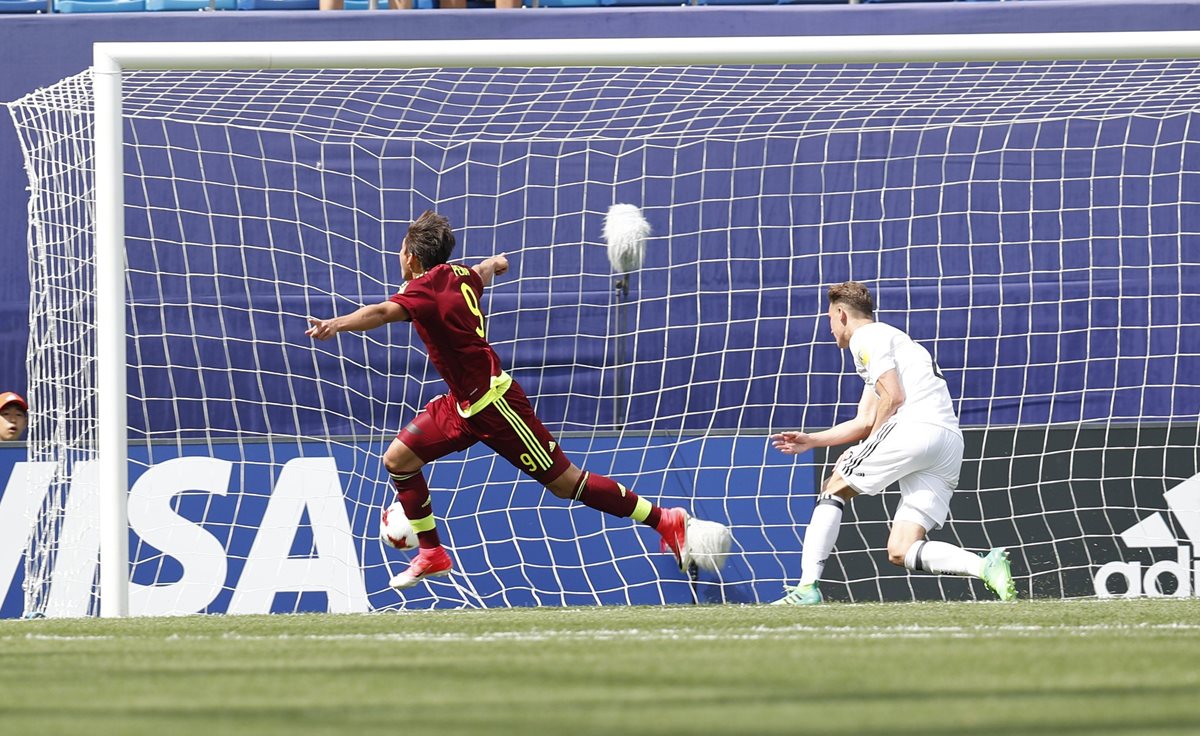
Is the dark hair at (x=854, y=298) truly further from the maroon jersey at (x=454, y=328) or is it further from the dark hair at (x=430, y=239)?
the dark hair at (x=430, y=239)

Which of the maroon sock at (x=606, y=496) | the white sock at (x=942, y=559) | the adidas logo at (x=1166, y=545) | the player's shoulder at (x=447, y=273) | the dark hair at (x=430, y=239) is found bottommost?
Answer: the adidas logo at (x=1166, y=545)

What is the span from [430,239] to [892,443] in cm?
204

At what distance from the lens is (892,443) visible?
6.35m

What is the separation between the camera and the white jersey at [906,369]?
20.7 ft

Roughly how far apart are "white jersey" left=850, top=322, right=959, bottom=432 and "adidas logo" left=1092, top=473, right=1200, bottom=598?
1.92 metres

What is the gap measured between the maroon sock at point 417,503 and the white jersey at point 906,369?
1.84m

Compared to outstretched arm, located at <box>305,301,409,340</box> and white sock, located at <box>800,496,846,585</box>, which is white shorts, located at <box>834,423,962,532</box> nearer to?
Result: white sock, located at <box>800,496,846,585</box>

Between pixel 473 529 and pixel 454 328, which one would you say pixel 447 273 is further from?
pixel 473 529

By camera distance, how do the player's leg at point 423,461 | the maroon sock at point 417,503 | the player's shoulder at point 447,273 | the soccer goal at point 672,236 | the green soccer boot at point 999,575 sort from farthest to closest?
the soccer goal at point 672,236 < the maroon sock at point 417,503 < the player's leg at point 423,461 < the player's shoulder at point 447,273 < the green soccer boot at point 999,575

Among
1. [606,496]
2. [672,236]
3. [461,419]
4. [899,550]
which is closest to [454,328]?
[461,419]

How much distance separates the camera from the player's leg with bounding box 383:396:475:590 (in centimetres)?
627

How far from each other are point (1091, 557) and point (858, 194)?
2.71m

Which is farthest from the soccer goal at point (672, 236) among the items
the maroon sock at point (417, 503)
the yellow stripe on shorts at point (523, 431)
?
the yellow stripe on shorts at point (523, 431)

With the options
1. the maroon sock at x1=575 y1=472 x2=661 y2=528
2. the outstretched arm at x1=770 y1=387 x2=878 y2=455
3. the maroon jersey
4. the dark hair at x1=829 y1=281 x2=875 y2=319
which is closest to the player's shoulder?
the maroon jersey
